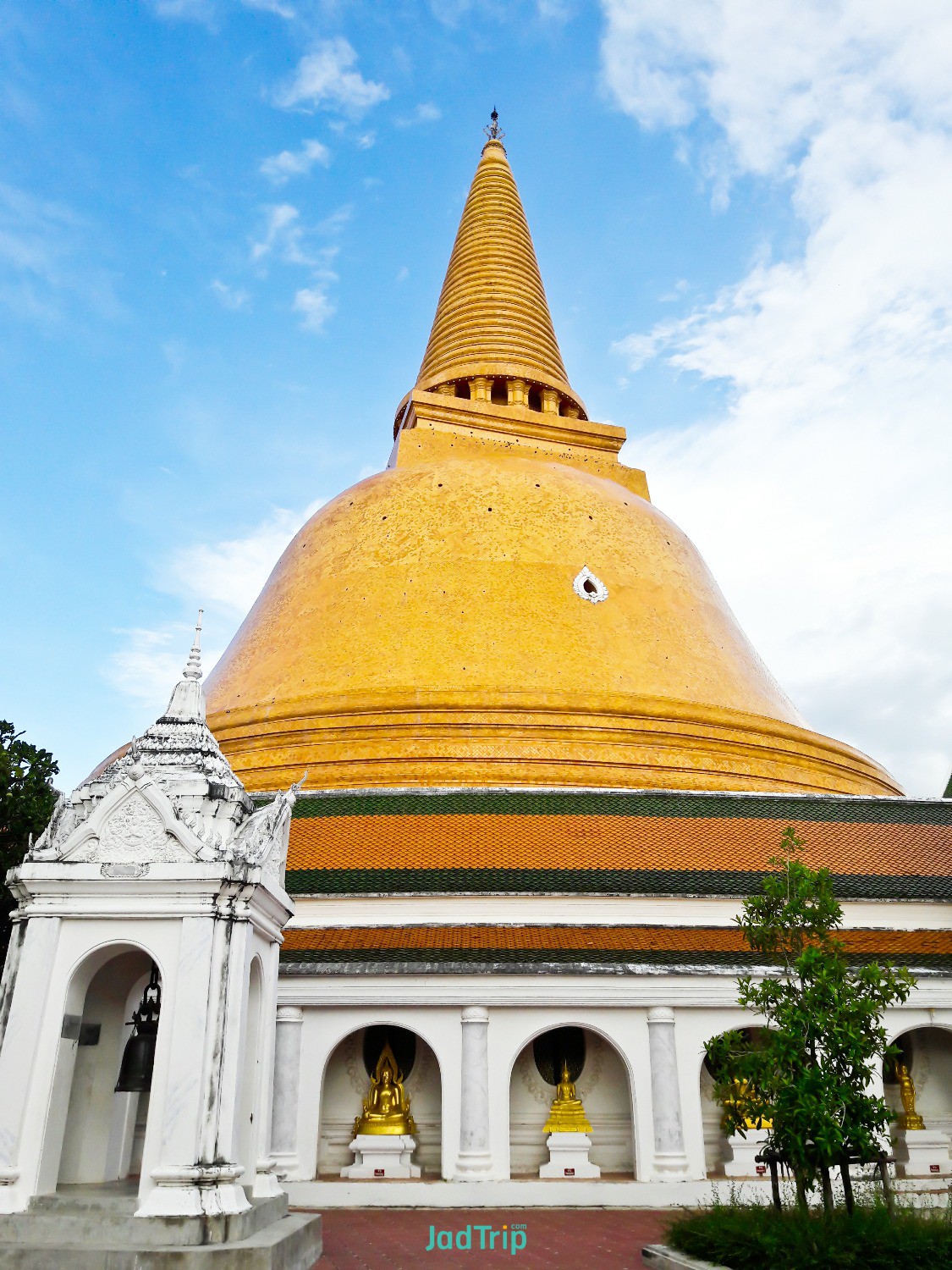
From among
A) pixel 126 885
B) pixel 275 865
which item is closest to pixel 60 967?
pixel 126 885

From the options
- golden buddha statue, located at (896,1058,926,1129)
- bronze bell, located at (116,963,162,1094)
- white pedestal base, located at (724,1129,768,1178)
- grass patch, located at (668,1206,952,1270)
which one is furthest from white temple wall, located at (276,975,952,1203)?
grass patch, located at (668,1206,952,1270)

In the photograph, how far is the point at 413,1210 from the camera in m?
8.90

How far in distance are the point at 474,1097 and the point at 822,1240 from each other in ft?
14.1

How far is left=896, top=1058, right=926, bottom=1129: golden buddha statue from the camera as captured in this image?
10.3 metres

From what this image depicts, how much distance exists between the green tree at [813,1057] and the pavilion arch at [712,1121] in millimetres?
2679

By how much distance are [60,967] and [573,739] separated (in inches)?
346

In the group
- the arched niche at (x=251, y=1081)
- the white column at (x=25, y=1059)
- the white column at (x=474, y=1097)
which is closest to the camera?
the white column at (x=25, y=1059)

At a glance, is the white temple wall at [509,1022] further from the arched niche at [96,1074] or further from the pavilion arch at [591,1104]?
the arched niche at [96,1074]

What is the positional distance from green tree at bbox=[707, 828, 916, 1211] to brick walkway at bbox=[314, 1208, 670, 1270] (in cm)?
132

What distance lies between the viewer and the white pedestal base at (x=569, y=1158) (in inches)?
379

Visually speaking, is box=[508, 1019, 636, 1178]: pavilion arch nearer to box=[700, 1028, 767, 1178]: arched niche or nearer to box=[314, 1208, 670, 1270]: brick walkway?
box=[700, 1028, 767, 1178]: arched niche

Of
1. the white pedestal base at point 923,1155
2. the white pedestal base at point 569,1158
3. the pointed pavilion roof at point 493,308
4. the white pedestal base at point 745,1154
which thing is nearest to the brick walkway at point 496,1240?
the white pedestal base at point 569,1158

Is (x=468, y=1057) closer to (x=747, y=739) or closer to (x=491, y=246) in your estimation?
(x=747, y=739)

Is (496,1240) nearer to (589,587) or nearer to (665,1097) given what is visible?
(665,1097)
